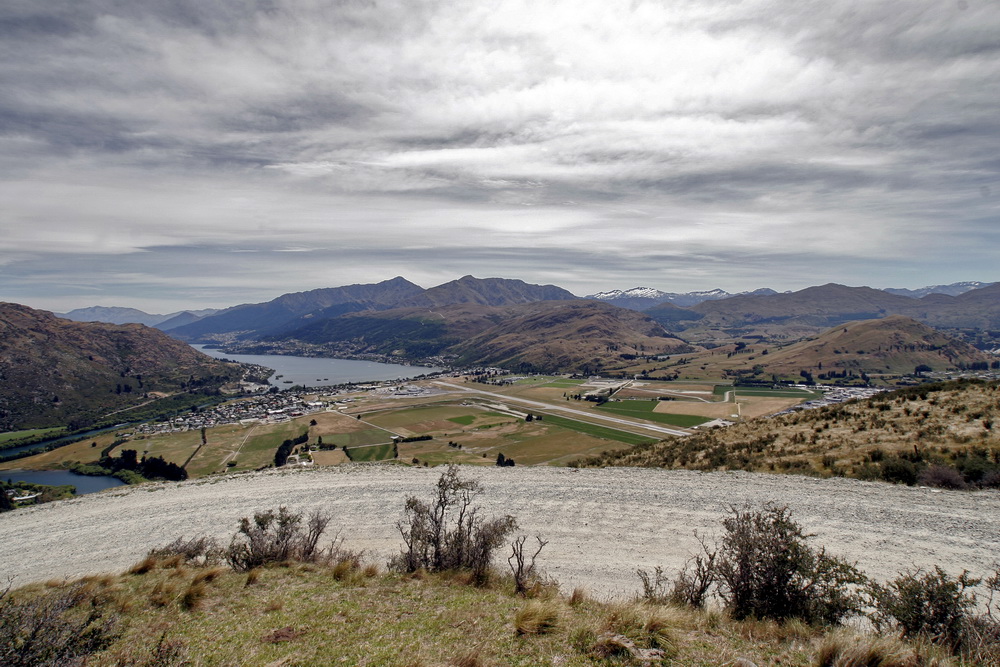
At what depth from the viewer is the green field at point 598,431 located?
78000 mm

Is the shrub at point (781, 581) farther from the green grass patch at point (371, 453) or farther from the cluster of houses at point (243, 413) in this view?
the cluster of houses at point (243, 413)

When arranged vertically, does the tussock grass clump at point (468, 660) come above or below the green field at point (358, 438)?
above

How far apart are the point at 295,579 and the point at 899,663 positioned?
11.4 m

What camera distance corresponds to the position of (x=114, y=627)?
7848 mm

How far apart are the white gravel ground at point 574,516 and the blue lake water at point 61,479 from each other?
2832 inches

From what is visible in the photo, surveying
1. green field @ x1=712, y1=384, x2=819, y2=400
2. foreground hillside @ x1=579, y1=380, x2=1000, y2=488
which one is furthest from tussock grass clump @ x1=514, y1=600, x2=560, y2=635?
green field @ x1=712, y1=384, x2=819, y2=400

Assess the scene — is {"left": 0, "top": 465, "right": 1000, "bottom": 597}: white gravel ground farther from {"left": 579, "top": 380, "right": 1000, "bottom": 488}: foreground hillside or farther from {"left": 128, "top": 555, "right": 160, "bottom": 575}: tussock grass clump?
{"left": 128, "top": 555, "right": 160, "bottom": 575}: tussock grass clump

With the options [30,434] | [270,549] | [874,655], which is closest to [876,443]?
[874,655]

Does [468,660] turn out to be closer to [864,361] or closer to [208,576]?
[208,576]

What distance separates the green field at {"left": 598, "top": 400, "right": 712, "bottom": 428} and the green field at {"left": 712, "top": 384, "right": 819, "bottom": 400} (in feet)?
102

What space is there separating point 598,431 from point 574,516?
75.3 m

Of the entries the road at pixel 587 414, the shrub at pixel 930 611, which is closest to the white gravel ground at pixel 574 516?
the shrub at pixel 930 611

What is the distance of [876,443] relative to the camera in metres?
19.1

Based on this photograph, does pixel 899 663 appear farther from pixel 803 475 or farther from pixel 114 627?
pixel 803 475
